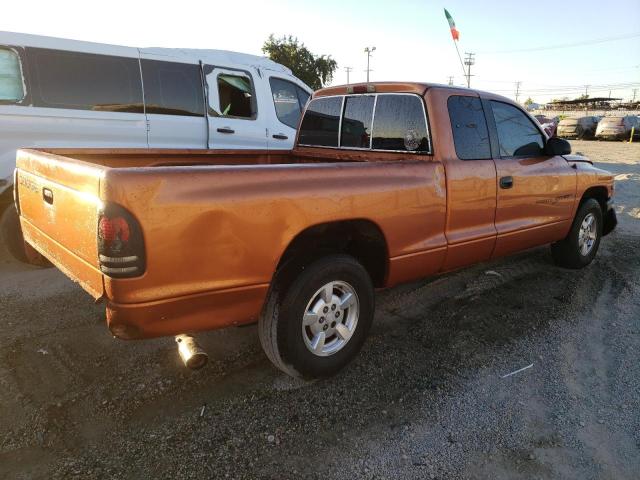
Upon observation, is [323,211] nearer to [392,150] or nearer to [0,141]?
[392,150]

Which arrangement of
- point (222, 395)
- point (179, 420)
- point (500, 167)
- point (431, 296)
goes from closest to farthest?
point (179, 420) < point (222, 395) < point (500, 167) < point (431, 296)

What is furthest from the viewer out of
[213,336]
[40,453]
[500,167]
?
[500,167]

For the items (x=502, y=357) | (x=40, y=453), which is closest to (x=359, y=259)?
(x=502, y=357)

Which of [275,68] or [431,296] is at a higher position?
[275,68]

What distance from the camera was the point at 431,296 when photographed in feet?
14.4

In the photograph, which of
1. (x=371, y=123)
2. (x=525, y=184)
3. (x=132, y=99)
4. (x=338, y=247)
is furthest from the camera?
(x=132, y=99)

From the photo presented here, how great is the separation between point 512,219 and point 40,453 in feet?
12.0

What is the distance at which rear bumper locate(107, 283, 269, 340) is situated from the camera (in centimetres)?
220

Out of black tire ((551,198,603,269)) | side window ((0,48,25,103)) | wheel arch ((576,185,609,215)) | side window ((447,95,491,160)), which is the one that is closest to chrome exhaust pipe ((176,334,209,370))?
side window ((447,95,491,160))

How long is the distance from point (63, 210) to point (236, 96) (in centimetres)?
455

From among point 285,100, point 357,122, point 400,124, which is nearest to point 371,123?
point 357,122

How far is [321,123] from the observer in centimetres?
438

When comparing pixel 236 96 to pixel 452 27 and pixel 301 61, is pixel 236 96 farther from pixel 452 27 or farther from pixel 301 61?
pixel 301 61

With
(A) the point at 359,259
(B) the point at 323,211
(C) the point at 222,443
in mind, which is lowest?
(C) the point at 222,443
